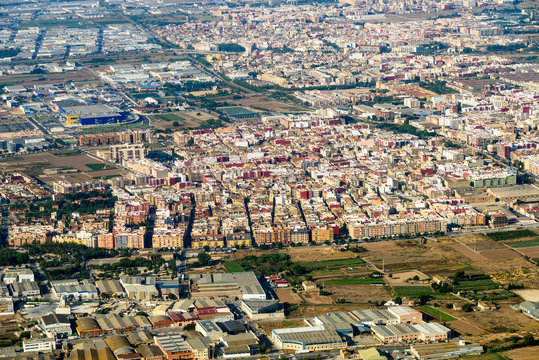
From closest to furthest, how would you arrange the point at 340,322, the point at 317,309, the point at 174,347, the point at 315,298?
the point at 174,347, the point at 340,322, the point at 317,309, the point at 315,298

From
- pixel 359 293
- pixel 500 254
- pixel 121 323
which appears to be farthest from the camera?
pixel 500 254

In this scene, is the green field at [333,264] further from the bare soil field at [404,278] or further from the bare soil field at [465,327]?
the bare soil field at [465,327]

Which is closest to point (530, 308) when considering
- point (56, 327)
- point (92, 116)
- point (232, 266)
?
Result: point (232, 266)

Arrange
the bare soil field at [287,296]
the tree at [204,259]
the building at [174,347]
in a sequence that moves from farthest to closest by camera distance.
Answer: the tree at [204,259]
the bare soil field at [287,296]
the building at [174,347]

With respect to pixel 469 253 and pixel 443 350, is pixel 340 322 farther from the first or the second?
pixel 469 253

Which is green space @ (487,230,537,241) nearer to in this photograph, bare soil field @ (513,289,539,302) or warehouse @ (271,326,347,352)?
bare soil field @ (513,289,539,302)

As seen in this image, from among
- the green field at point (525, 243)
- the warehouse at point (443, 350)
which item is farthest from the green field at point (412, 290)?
the green field at point (525, 243)

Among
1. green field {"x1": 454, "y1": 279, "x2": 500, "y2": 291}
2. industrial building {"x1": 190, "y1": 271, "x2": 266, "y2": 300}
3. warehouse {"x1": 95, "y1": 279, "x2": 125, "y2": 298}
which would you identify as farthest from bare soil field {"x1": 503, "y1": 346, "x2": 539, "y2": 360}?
warehouse {"x1": 95, "y1": 279, "x2": 125, "y2": 298}
